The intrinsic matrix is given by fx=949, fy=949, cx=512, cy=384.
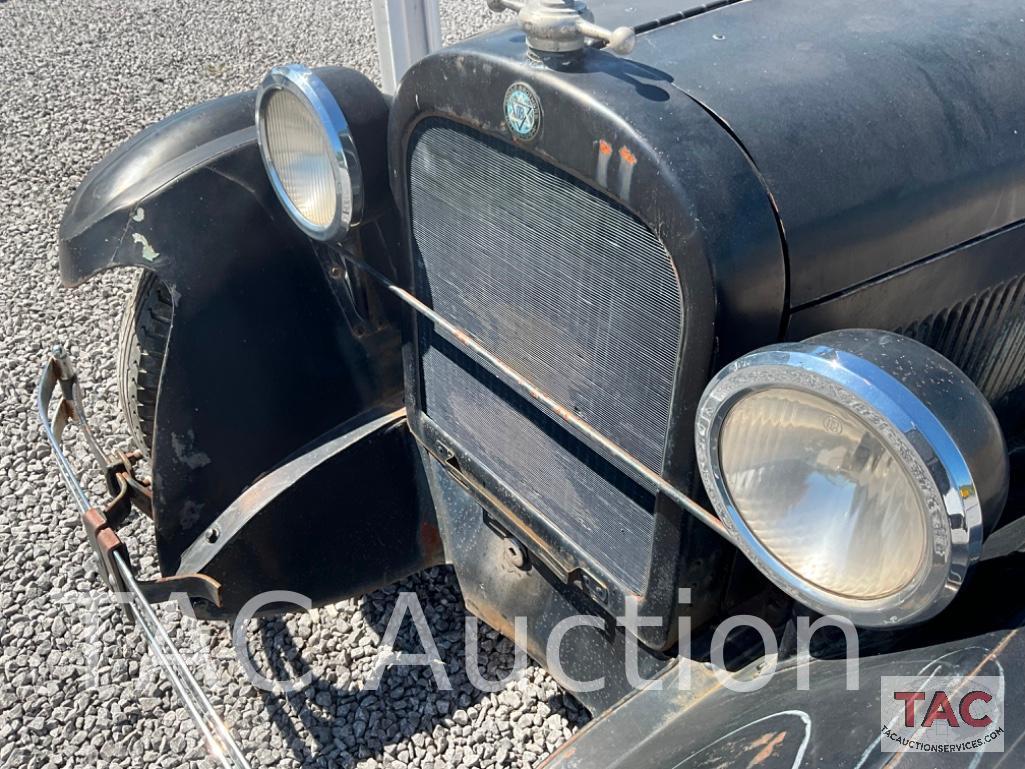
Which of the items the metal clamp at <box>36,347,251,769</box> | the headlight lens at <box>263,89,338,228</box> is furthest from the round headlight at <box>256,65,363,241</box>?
the metal clamp at <box>36,347,251,769</box>

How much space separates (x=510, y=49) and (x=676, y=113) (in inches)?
11.3

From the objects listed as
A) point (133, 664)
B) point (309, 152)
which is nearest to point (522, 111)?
point (309, 152)

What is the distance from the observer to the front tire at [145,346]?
6.52 feet

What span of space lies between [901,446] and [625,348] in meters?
0.47

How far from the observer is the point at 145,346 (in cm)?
200

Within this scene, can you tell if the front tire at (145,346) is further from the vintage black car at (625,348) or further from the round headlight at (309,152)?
the round headlight at (309,152)

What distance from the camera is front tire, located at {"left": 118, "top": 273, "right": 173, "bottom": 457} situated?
1.99m

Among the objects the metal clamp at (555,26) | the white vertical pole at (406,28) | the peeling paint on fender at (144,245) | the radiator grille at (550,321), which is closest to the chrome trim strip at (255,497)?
the radiator grille at (550,321)

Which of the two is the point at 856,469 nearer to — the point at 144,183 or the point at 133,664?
the point at 144,183

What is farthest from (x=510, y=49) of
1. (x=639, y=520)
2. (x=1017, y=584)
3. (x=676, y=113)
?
(x=1017, y=584)

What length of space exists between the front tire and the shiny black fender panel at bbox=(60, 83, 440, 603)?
0.41 ft

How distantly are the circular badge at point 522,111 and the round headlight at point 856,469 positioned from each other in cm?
45

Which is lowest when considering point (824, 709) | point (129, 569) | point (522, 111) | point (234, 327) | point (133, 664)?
point (133, 664)

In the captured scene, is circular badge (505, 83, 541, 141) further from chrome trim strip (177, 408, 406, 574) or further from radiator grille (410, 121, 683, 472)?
chrome trim strip (177, 408, 406, 574)
